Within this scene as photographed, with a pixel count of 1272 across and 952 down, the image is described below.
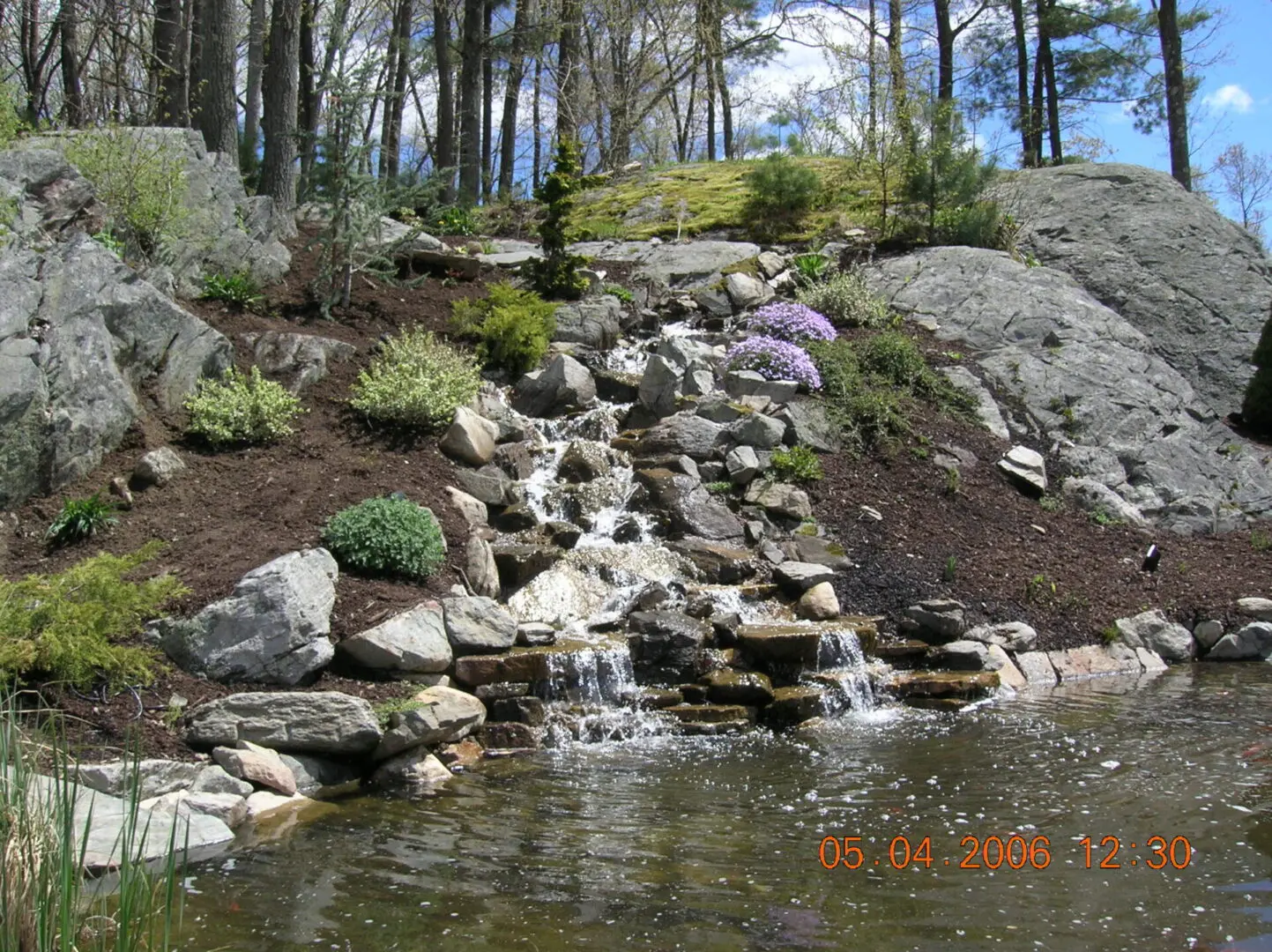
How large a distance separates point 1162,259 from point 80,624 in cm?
1582

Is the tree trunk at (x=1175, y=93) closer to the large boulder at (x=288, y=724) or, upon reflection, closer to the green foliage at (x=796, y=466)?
the green foliage at (x=796, y=466)

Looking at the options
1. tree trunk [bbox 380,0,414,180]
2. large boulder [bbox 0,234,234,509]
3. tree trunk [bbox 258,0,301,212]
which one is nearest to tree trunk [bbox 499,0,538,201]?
tree trunk [bbox 380,0,414,180]

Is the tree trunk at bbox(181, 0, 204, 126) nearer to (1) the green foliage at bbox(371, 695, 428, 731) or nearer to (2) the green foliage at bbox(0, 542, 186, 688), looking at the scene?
(2) the green foliage at bbox(0, 542, 186, 688)

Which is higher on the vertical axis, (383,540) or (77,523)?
(77,523)

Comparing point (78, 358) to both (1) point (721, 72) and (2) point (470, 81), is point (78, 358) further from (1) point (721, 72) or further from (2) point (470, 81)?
(1) point (721, 72)

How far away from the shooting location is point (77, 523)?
26.1 ft

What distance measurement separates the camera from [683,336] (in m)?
13.6

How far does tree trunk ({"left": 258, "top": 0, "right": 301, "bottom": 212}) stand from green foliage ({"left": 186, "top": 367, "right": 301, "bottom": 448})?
16.1ft

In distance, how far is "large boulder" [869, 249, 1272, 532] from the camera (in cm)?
1216

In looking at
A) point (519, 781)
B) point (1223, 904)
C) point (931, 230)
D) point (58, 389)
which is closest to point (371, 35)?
point (931, 230)

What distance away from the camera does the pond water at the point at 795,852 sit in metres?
3.98

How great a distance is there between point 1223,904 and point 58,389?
9.11 metres

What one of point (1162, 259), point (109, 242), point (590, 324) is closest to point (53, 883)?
point (109, 242)

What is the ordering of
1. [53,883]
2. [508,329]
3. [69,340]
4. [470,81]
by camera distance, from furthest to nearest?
[470,81] → [508,329] → [69,340] → [53,883]
